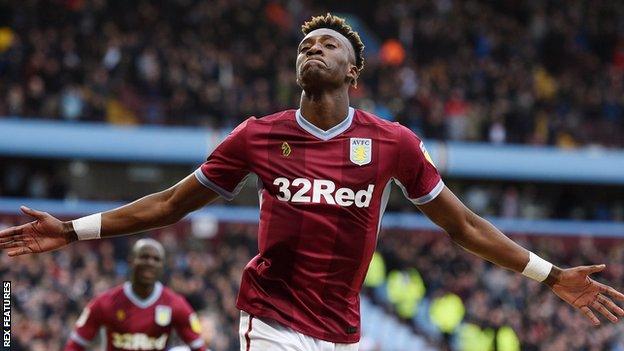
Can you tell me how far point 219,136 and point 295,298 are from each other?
19697 mm

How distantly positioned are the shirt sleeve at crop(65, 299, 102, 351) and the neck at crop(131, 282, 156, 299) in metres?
0.40

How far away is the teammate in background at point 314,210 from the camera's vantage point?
5.40 m

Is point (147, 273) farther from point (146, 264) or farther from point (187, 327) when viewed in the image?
point (187, 327)

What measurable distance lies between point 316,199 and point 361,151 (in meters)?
0.36

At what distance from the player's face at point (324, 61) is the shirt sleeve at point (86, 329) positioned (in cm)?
454

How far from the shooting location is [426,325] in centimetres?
2003

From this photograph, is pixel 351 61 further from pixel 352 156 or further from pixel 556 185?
pixel 556 185

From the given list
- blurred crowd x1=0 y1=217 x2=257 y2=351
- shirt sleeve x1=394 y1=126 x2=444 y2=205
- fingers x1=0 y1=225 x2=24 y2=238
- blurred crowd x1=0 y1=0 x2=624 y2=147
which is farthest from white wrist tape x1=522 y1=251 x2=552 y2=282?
blurred crowd x1=0 y1=0 x2=624 y2=147

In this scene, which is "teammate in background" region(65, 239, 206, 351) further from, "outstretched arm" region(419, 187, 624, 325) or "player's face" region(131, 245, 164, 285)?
"outstretched arm" region(419, 187, 624, 325)

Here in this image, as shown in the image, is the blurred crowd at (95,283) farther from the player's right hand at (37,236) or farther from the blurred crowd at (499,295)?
the player's right hand at (37,236)

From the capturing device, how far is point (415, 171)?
5602 mm

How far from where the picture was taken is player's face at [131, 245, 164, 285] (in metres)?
9.62

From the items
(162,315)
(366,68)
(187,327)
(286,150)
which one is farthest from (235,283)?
(286,150)

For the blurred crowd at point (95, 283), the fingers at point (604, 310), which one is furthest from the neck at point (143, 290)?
the fingers at point (604, 310)
